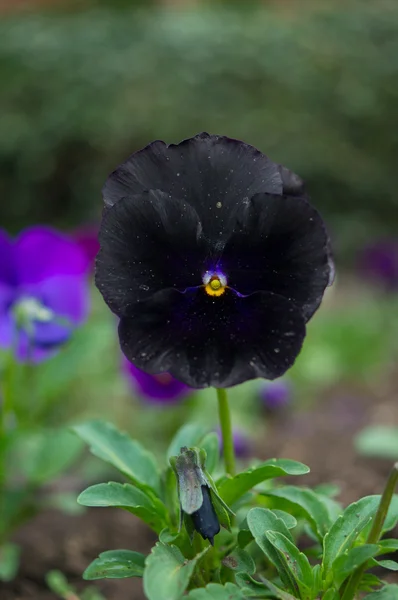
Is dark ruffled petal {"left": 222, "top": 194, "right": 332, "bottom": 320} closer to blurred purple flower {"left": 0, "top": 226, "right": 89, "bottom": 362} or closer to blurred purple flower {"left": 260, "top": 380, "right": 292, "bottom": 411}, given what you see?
blurred purple flower {"left": 0, "top": 226, "right": 89, "bottom": 362}

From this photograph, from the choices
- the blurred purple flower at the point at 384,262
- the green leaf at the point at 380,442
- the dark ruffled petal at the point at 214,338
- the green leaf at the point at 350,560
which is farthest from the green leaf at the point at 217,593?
the blurred purple flower at the point at 384,262

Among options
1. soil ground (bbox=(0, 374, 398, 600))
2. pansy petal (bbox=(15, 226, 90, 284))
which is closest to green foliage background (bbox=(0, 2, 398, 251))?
soil ground (bbox=(0, 374, 398, 600))

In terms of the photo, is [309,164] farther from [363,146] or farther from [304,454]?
[304,454]

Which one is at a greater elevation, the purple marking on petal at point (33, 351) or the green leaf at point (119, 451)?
the purple marking on petal at point (33, 351)

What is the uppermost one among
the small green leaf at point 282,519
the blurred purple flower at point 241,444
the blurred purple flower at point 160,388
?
the blurred purple flower at point 160,388

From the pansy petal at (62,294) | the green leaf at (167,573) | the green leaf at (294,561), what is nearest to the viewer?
the green leaf at (167,573)

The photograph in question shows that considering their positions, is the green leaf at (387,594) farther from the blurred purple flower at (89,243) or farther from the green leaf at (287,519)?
the blurred purple flower at (89,243)

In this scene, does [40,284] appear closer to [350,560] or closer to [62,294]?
[62,294]

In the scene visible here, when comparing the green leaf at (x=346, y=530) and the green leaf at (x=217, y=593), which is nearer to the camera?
the green leaf at (x=217, y=593)
